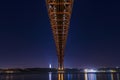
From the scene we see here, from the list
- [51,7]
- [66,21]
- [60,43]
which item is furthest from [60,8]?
[60,43]

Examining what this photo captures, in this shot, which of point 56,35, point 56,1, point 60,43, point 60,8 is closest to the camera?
point 56,1

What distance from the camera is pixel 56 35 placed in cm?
2758

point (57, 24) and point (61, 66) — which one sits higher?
point (57, 24)

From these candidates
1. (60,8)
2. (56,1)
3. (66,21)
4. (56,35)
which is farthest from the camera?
(56,35)

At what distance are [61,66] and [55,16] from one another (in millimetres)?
29816

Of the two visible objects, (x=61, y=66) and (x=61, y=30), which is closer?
(x=61, y=30)

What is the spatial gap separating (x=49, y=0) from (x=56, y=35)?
12.7 m

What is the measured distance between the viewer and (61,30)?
25.0 metres

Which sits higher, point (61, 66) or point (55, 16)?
point (55, 16)

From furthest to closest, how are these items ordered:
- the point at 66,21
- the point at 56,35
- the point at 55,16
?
1. the point at 56,35
2. the point at 66,21
3. the point at 55,16

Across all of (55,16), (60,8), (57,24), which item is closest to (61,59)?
(57,24)

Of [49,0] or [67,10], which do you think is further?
[67,10]

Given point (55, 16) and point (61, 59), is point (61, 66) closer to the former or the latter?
point (61, 59)

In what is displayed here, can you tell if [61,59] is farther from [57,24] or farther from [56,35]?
[57,24]
